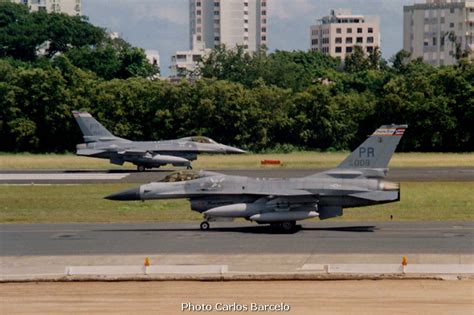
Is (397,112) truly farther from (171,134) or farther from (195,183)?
(195,183)

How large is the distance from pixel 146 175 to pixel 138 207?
15898mm

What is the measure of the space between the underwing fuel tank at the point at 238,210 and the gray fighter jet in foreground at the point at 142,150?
2868 centimetres

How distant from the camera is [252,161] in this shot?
73000 millimetres

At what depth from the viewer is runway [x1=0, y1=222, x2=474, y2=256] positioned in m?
30.8

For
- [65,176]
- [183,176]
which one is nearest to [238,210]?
[183,176]

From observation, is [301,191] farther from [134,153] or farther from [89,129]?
[89,129]

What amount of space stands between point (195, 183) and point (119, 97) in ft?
183

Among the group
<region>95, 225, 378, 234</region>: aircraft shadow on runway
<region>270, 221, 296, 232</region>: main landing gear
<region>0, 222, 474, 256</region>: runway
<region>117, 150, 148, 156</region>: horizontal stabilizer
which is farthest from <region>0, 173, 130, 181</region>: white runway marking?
<region>270, 221, 296, 232</region>: main landing gear

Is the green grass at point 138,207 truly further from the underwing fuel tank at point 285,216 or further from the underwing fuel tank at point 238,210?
the underwing fuel tank at point 238,210

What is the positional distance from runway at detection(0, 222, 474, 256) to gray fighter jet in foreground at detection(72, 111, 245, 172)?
25617 mm

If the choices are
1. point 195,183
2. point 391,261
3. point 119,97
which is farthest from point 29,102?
point 391,261

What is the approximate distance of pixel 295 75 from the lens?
115 meters

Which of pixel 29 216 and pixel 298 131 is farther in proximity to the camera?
pixel 298 131

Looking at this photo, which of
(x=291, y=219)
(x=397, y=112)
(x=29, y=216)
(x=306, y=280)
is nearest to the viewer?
(x=306, y=280)
